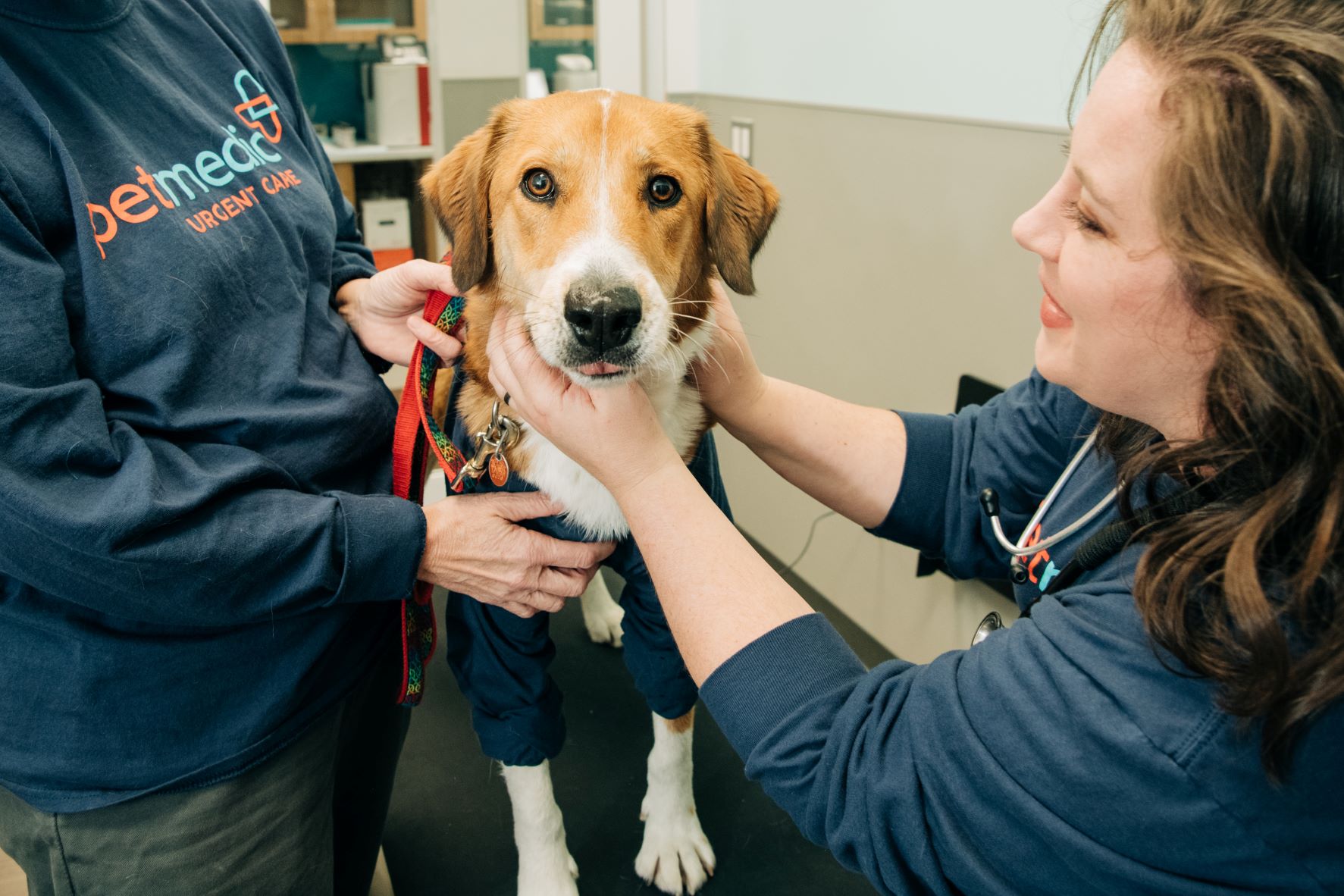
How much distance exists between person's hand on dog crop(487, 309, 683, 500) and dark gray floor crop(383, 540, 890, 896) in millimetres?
834

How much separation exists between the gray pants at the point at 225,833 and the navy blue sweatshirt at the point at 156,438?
0.04m

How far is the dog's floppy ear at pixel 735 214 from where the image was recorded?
136 cm

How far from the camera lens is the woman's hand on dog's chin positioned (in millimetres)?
1250

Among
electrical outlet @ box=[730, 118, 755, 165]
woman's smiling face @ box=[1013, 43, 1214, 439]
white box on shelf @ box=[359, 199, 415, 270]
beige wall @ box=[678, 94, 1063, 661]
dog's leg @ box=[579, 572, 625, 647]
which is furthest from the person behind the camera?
white box on shelf @ box=[359, 199, 415, 270]

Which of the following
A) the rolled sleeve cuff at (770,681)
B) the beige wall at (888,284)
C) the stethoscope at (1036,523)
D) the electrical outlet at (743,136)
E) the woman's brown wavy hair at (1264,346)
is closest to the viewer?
the woman's brown wavy hair at (1264,346)

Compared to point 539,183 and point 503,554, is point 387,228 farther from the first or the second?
point 503,554

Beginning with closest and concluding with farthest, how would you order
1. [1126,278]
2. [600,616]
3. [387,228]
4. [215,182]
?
1. [1126,278]
2. [215,182]
3. [600,616]
4. [387,228]

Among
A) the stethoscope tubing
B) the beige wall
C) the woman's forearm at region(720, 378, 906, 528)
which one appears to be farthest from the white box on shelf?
the stethoscope tubing

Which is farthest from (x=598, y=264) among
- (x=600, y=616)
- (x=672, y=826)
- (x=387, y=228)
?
(x=387, y=228)

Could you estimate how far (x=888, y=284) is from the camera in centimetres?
227

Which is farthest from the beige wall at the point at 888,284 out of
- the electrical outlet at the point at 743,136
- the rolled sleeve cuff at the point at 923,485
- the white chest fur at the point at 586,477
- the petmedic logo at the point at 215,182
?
the petmedic logo at the point at 215,182

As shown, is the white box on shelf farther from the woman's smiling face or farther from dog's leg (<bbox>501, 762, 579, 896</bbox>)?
the woman's smiling face

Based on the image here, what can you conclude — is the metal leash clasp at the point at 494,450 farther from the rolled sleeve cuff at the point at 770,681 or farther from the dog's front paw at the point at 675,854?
the dog's front paw at the point at 675,854

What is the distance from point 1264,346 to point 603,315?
662mm
